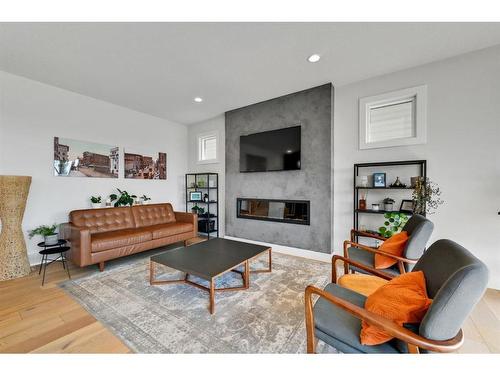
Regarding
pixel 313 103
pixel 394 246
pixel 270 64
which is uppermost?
pixel 270 64

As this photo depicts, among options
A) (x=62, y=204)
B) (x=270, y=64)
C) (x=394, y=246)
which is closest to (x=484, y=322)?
(x=394, y=246)

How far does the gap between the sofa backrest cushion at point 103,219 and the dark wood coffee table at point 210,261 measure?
152cm

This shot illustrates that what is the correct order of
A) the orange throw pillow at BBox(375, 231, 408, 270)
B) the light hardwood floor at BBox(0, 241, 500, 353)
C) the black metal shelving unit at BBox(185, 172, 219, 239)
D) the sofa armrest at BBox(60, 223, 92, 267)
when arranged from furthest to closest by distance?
the black metal shelving unit at BBox(185, 172, 219, 239) < the sofa armrest at BBox(60, 223, 92, 267) < the orange throw pillow at BBox(375, 231, 408, 270) < the light hardwood floor at BBox(0, 241, 500, 353)

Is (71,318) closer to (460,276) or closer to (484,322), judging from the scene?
(460,276)

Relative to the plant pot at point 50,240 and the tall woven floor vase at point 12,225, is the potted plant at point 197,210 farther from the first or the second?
the tall woven floor vase at point 12,225

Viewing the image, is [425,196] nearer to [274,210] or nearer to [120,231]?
[274,210]

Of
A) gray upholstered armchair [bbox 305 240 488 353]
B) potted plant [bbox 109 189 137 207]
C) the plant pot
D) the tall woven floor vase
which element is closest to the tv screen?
potted plant [bbox 109 189 137 207]

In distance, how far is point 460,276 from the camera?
85 cm

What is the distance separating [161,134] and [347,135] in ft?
12.7

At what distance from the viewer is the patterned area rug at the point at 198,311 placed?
1487 mm

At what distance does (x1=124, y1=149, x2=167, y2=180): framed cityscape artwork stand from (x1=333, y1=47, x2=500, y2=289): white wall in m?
4.37

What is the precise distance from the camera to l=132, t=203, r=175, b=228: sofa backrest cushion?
3.76m

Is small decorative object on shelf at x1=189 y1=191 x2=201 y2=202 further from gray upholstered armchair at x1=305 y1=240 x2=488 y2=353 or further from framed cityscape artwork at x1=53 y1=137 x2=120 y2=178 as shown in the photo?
gray upholstered armchair at x1=305 y1=240 x2=488 y2=353

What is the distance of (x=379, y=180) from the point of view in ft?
9.25
